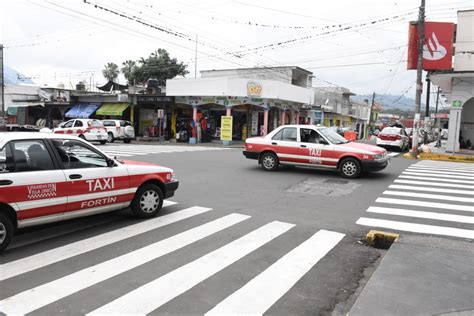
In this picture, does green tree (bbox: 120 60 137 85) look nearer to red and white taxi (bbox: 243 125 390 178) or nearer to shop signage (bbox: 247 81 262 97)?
shop signage (bbox: 247 81 262 97)

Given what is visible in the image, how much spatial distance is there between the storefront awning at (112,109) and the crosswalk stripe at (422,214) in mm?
30084

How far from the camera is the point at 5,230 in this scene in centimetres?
508

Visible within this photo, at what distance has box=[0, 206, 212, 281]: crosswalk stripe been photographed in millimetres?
4767

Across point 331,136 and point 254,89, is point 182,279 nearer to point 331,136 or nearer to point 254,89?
point 331,136

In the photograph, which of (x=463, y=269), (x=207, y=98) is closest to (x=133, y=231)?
(x=463, y=269)

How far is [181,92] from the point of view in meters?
32.3

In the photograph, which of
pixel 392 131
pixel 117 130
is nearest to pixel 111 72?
pixel 117 130

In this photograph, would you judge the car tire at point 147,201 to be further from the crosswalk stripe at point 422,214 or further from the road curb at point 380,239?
the crosswalk stripe at point 422,214

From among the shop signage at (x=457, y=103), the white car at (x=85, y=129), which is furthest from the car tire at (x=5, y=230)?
the shop signage at (x=457, y=103)

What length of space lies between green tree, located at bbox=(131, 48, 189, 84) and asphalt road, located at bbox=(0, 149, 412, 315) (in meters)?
49.4

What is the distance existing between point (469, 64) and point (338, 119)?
30018 mm

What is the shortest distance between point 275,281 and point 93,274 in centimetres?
211

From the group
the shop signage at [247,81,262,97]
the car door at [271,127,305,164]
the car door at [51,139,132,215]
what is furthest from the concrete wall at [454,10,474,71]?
the car door at [51,139,132,215]

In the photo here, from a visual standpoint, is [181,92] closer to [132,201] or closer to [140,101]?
[140,101]
